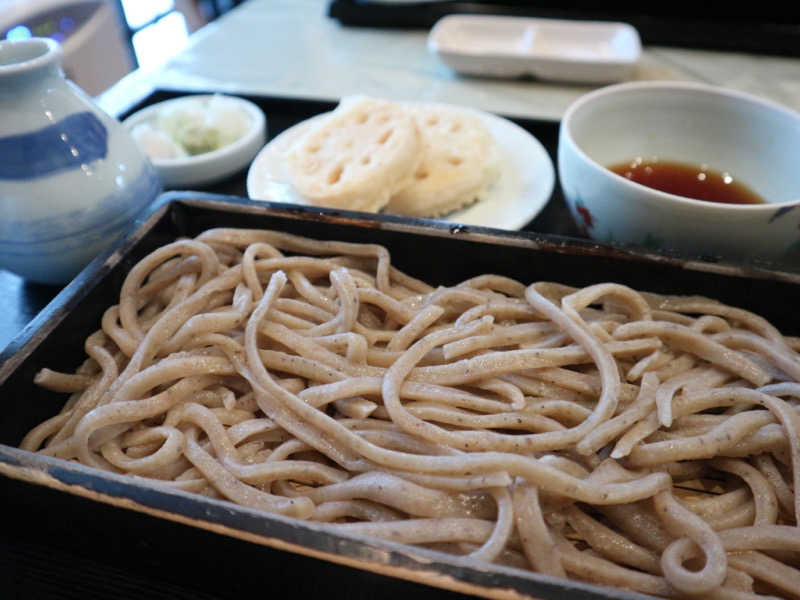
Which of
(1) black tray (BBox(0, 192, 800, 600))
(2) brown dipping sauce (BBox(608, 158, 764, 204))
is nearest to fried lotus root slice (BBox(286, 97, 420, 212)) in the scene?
(1) black tray (BBox(0, 192, 800, 600))

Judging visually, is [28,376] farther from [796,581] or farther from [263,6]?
[263,6]

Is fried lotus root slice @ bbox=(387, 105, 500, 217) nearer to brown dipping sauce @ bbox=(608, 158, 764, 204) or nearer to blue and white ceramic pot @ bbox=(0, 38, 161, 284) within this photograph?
brown dipping sauce @ bbox=(608, 158, 764, 204)

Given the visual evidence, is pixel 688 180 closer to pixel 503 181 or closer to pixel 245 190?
pixel 503 181

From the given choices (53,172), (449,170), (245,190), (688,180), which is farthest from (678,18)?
(53,172)

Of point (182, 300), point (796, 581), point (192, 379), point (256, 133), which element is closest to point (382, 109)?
point (256, 133)

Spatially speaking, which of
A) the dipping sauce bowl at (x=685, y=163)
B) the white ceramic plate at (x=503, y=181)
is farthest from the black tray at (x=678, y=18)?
the dipping sauce bowl at (x=685, y=163)

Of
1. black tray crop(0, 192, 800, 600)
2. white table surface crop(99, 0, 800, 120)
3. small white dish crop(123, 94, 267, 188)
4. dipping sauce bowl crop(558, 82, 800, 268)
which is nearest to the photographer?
black tray crop(0, 192, 800, 600)
